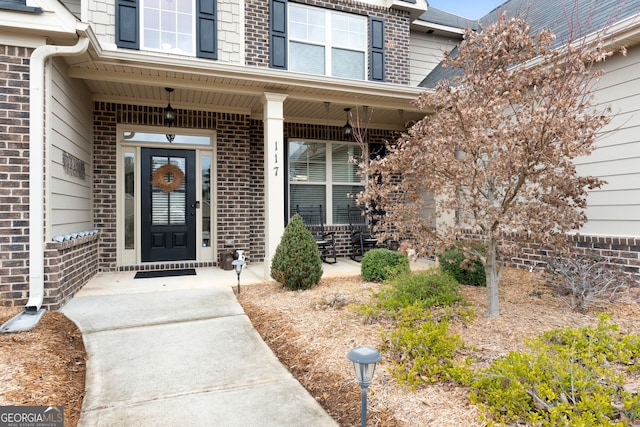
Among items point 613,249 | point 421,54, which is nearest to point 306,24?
point 421,54

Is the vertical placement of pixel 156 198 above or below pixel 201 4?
below

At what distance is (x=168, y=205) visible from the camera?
645cm

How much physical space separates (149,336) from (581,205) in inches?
149

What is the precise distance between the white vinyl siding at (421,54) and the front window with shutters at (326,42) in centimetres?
145

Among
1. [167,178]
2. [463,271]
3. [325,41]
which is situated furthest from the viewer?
[325,41]

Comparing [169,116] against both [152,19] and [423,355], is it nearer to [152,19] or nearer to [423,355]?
[152,19]

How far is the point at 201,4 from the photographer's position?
6172 mm

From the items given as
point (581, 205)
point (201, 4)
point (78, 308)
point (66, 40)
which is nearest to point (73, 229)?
point (78, 308)

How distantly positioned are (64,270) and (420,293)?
3704mm

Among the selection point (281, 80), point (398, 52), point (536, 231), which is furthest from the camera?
point (398, 52)

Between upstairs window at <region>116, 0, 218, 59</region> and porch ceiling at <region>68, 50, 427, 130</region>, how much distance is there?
2.56 feet

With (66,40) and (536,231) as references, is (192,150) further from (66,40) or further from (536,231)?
(536,231)

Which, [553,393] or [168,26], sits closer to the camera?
[553,393]

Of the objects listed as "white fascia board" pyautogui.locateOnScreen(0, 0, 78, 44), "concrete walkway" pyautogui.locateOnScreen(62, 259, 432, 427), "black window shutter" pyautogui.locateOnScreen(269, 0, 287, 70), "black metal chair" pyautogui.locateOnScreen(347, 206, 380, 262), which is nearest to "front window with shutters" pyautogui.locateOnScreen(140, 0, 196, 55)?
"black window shutter" pyautogui.locateOnScreen(269, 0, 287, 70)
